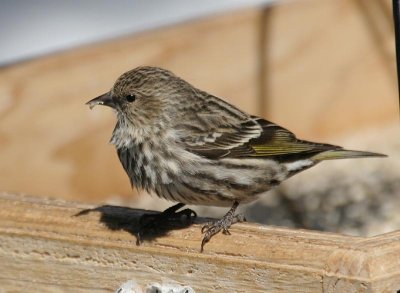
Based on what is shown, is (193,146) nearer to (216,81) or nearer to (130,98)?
(130,98)

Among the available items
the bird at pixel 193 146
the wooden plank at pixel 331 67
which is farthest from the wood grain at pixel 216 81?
the bird at pixel 193 146

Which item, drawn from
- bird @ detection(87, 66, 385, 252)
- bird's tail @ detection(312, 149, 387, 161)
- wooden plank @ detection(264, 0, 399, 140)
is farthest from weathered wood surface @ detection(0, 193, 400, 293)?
wooden plank @ detection(264, 0, 399, 140)

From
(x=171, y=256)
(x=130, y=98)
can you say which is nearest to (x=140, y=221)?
(x=171, y=256)

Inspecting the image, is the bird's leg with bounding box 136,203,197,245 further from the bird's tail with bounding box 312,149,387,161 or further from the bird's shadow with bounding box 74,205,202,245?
the bird's tail with bounding box 312,149,387,161

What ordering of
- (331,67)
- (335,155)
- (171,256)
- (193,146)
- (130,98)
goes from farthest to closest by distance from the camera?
(331,67)
(335,155)
(130,98)
(193,146)
(171,256)

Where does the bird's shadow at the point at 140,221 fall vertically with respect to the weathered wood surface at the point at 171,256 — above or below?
above

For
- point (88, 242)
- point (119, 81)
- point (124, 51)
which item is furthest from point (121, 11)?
point (88, 242)

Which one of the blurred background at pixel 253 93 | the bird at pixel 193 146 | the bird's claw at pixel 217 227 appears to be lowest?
the bird's claw at pixel 217 227

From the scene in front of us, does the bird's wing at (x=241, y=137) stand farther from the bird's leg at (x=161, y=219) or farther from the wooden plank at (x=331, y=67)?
the wooden plank at (x=331, y=67)
